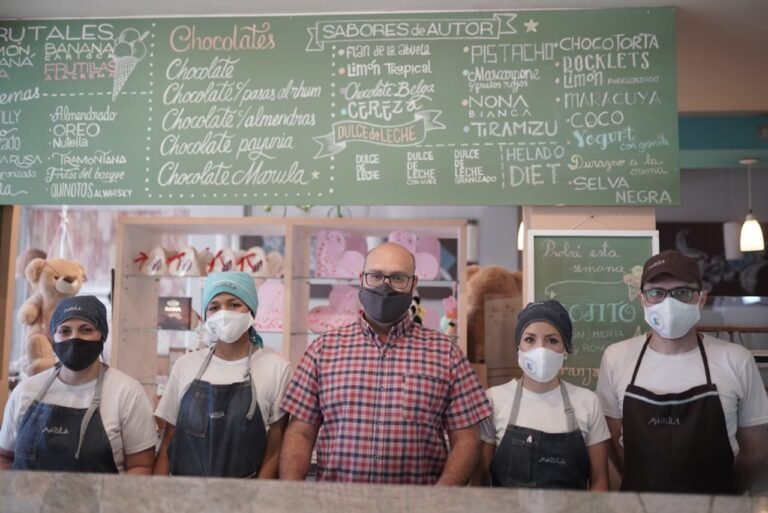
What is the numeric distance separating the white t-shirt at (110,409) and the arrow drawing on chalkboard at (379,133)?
1.61m

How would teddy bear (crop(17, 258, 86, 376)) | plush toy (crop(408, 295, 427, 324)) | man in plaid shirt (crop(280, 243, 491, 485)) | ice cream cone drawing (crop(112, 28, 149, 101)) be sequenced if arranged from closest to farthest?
1. man in plaid shirt (crop(280, 243, 491, 485))
2. ice cream cone drawing (crop(112, 28, 149, 101))
3. plush toy (crop(408, 295, 427, 324))
4. teddy bear (crop(17, 258, 86, 376))

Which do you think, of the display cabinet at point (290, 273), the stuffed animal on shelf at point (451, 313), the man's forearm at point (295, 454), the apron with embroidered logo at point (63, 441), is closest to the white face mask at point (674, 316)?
the man's forearm at point (295, 454)

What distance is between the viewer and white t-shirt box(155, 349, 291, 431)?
9.30 feet

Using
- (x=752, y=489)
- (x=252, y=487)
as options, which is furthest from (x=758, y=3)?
(x=252, y=487)

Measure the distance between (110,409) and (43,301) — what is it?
7.42 ft

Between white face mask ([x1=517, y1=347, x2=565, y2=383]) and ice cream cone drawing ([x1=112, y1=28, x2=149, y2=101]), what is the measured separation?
2710 mm

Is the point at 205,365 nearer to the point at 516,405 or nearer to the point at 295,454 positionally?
the point at 295,454

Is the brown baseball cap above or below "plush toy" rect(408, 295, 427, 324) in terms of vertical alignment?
above

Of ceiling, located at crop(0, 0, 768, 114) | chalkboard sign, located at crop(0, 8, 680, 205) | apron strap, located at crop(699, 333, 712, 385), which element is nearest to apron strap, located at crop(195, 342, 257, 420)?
chalkboard sign, located at crop(0, 8, 680, 205)

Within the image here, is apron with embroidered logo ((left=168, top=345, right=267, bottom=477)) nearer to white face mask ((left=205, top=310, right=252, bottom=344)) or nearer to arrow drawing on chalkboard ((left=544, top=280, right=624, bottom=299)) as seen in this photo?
white face mask ((left=205, top=310, right=252, bottom=344))

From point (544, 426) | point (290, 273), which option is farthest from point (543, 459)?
point (290, 273)

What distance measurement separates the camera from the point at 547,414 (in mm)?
2686

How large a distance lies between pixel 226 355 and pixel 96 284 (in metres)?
6.55

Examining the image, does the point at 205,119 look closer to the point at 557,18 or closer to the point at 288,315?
the point at 288,315
